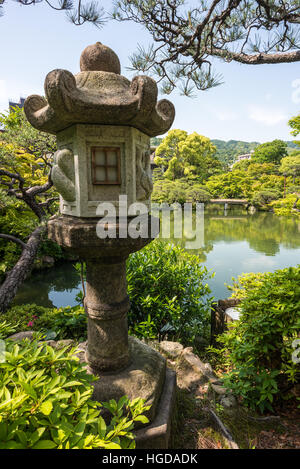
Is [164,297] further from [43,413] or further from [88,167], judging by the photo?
[43,413]

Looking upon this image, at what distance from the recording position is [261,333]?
7.23ft

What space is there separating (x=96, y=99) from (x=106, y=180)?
1.75ft

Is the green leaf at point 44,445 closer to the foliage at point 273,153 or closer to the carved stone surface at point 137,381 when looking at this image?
the carved stone surface at point 137,381

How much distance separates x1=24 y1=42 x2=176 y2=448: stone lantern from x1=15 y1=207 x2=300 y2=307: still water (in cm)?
493

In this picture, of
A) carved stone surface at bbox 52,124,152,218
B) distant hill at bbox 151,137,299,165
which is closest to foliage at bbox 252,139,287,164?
distant hill at bbox 151,137,299,165

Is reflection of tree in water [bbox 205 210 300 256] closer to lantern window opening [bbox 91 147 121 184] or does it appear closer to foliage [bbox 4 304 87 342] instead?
foliage [bbox 4 304 87 342]

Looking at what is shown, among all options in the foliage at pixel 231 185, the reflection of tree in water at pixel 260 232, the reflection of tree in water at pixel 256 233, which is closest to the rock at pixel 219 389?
the reflection of tree in water at pixel 256 233

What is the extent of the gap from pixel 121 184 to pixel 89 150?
1.08 feet

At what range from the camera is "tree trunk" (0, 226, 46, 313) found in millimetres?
4430

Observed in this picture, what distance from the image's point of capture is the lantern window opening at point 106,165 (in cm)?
182

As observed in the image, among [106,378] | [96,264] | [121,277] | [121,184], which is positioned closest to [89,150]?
[121,184]

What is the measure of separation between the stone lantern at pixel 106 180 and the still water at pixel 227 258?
4.93 metres
